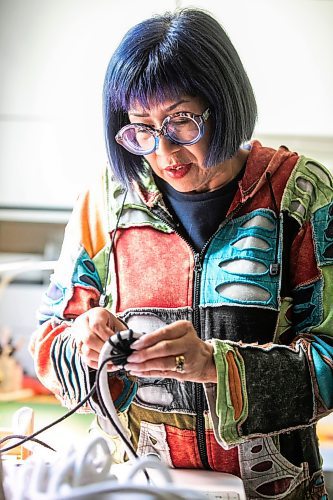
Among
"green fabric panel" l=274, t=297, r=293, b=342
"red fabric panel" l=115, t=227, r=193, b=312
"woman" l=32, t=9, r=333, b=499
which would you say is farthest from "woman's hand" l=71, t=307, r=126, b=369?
"green fabric panel" l=274, t=297, r=293, b=342

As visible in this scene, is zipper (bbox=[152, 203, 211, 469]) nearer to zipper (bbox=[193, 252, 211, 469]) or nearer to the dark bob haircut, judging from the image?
zipper (bbox=[193, 252, 211, 469])

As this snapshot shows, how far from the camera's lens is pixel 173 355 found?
0.94 meters

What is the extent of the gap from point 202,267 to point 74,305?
195mm

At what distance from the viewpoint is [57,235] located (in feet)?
8.95

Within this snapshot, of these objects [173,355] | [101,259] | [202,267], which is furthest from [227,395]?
[101,259]

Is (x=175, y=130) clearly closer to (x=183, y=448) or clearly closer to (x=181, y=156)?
(x=181, y=156)

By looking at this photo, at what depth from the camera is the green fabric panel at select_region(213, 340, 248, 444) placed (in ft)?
3.23

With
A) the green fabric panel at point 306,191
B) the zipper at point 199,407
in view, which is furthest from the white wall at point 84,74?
the zipper at point 199,407

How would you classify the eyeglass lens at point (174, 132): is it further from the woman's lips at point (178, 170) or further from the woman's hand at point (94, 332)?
the woman's hand at point (94, 332)

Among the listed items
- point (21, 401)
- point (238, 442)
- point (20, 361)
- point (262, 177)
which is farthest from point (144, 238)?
point (20, 361)

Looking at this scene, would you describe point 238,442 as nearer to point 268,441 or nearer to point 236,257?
point 268,441

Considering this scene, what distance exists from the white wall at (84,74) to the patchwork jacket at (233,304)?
1214 millimetres

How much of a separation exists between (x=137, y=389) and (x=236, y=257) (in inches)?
9.3

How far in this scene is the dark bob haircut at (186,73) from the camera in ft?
3.54
